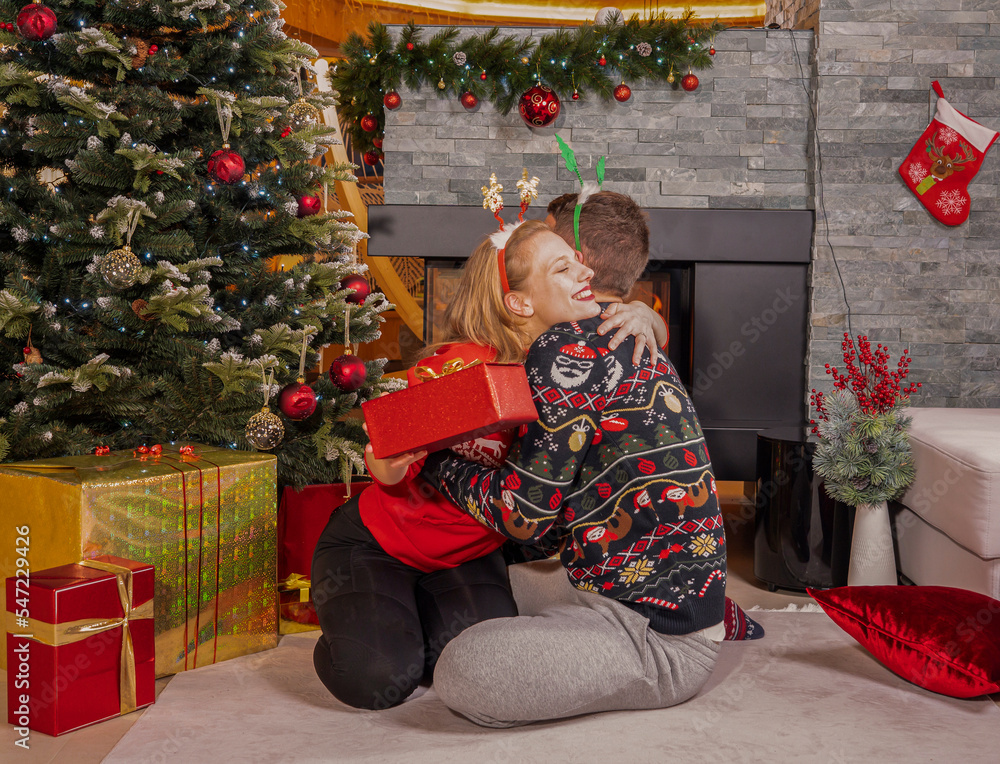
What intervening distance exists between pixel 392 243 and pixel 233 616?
183 centimetres

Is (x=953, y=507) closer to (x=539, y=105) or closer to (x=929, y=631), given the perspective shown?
(x=929, y=631)

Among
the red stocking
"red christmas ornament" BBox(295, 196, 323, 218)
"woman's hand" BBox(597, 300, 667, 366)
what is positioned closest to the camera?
"woman's hand" BBox(597, 300, 667, 366)

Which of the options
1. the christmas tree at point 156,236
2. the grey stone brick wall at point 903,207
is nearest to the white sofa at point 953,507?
the grey stone brick wall at point 903,207

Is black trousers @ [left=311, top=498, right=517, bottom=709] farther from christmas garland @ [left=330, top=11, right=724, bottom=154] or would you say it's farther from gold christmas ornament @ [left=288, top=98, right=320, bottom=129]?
christmas garland @ [left=330, top=11, right=724, bottom=154]

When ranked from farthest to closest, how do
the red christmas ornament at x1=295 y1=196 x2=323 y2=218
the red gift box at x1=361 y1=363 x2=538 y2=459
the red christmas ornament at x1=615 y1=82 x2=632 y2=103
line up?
the red christmas ornament at x1=615 y1=82 x2=632 y2=103
the red christmas ornament at x1=295 y1=196 x2=323 y2=218
the red gift box at x1=361 y1=363 x2=538 y2=459

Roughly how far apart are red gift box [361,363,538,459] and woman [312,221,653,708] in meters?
0.07

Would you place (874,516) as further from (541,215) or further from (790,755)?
(541,215)

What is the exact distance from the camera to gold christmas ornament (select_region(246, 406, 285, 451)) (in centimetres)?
194

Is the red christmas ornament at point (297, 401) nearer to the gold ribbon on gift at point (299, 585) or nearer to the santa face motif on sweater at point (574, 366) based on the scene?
the gold ribbon on gift at point (299, 585)

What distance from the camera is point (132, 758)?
131 centimetres

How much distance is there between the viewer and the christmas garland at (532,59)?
3109mm

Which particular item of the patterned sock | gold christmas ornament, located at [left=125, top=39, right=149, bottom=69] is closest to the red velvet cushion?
the patterned sock

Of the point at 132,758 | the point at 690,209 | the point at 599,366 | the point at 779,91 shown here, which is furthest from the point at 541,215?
the point at 132,758

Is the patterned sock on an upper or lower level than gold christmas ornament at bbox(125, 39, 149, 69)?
lower
